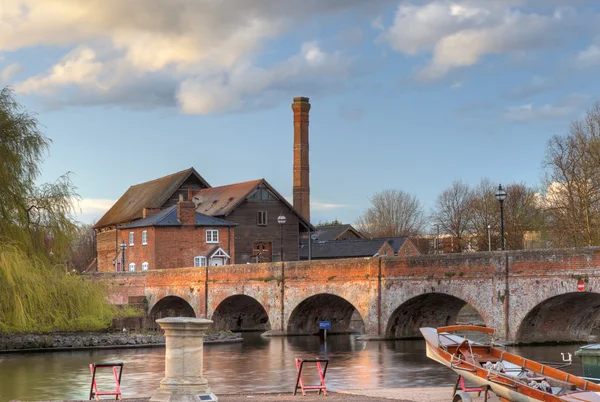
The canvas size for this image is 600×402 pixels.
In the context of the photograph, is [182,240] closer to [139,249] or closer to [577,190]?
[139,249]

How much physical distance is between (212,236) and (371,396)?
42.1 m

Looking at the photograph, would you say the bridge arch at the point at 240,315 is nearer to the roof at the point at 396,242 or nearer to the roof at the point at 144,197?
the roof at the point at 144,197

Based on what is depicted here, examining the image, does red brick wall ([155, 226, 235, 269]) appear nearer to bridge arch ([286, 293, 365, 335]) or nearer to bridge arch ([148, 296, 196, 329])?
bridge arch ([148, 296, 196, 329])

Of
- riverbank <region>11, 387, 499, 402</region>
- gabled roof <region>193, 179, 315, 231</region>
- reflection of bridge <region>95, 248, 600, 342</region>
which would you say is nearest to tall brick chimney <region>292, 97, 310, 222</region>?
gabled roof <region>193, 179, 315, 231</region>

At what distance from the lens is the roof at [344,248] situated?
7088 cm

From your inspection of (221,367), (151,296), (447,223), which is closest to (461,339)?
(221,367)

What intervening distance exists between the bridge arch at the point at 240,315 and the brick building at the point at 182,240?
28.6ft

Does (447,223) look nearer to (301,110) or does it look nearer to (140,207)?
(301,110)

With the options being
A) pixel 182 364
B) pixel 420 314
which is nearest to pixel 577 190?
pixel 420 314

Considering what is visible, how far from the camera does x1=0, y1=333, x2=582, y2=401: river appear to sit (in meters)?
23.4

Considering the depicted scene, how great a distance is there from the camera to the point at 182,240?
59406 millimetres

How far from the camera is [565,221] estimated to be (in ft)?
151

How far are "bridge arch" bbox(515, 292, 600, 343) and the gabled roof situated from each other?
1273 inches

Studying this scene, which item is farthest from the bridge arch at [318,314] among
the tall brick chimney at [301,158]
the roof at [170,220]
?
the tall brick chimney at [301,158]
